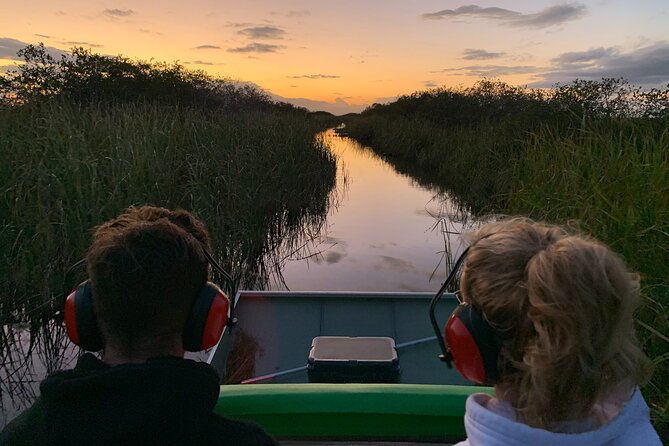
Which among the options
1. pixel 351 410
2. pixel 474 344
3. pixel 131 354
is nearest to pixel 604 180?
pixel 351 410

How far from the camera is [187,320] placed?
1.42 meters

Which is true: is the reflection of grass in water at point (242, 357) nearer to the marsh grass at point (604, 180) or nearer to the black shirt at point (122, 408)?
the marsh grass at point (604, 180)

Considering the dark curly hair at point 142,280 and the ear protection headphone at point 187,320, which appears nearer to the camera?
the dark curly hair at point 142,280

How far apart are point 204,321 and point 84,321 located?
11.1 inches

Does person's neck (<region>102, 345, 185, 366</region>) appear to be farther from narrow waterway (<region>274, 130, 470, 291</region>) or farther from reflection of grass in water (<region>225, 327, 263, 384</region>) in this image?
narrow waterway (<region>274, 130, 470, 291</region>)

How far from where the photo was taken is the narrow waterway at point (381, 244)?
24.8 feet

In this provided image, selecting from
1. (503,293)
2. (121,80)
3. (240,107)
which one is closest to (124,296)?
(503,293)

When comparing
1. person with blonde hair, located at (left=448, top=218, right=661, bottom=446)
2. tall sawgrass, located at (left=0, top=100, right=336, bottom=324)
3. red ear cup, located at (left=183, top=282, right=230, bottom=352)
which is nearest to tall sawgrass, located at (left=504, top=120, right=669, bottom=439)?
person with blonde hair, located at (left=448, top=218, right=661, bottom=446)

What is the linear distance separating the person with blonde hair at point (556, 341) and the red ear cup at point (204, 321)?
2.13 feet

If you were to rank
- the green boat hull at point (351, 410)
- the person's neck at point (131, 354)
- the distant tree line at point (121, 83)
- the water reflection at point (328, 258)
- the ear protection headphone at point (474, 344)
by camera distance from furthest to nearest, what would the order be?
the distant tree line at point (121, 83) < the water reflection at point (328, 258) < the green boat hull at point (351, 410) < the person's neck at point (131, 354) < the ear protection headphone at point (474, 344)

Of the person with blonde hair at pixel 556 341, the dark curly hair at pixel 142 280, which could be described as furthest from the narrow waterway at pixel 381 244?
the person with blonde hair at pixel 556 341

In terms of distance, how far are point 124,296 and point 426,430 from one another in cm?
151

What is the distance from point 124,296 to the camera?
4.22 ft

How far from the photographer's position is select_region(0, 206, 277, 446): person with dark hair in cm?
113
